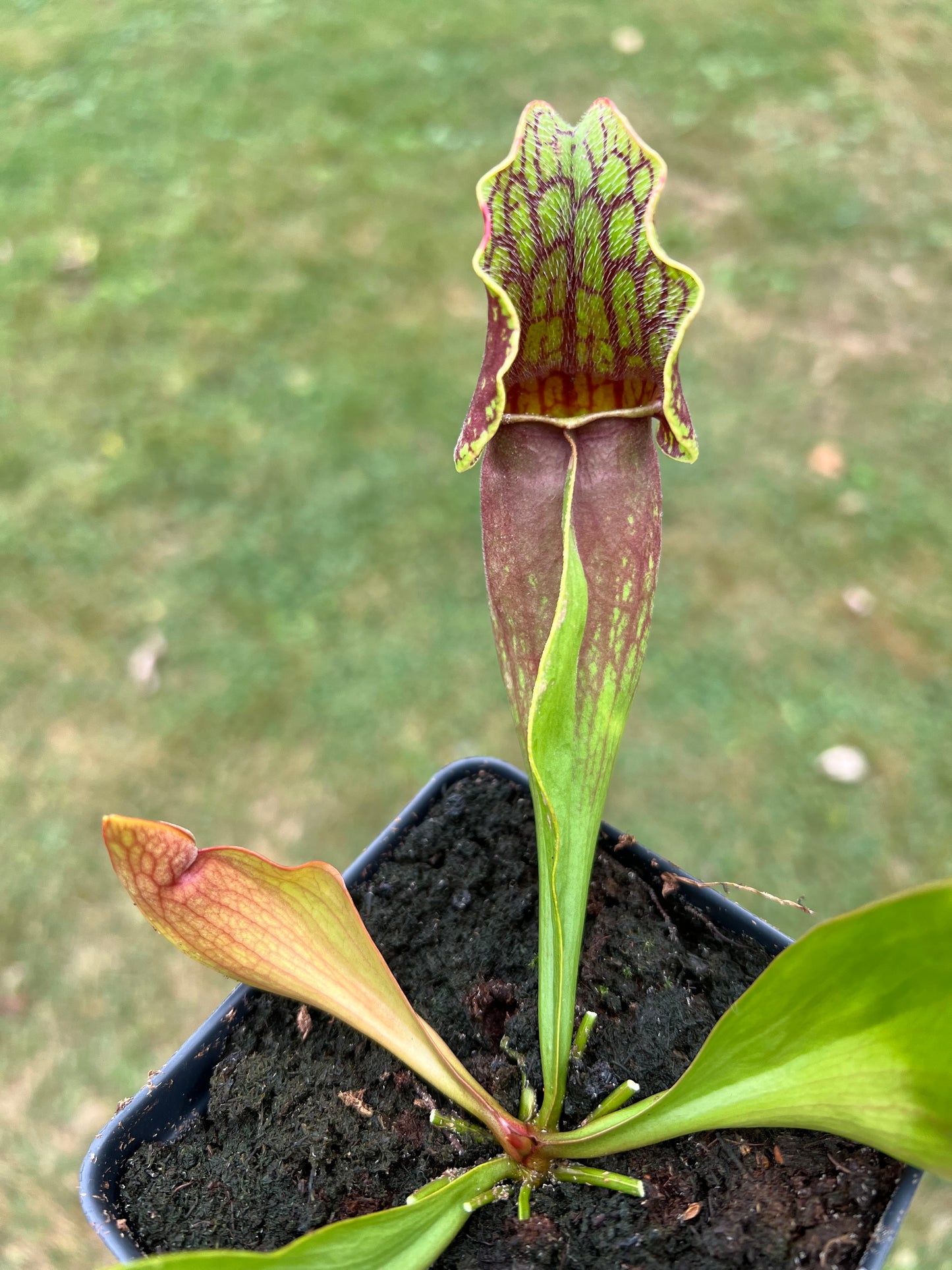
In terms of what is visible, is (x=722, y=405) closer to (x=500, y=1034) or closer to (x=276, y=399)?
(x=276, y=399)

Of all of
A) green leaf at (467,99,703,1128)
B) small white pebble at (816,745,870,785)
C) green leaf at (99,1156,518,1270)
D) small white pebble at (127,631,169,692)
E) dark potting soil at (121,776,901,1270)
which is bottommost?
small white pebble at (816,745,870,785)

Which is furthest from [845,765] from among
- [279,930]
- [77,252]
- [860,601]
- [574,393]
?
[77,252]

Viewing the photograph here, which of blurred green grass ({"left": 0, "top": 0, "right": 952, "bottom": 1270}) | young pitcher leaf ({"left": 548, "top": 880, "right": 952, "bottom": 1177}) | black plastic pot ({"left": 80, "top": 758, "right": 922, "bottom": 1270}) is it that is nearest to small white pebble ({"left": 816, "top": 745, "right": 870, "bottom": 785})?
blurred green grass ({"left": 0, "top": 0, "right": 952, "bottom": 1270})

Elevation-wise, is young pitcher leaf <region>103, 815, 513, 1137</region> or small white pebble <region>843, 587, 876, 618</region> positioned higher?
young pitcher leaf <region>103, 815, 513, 1137</region>

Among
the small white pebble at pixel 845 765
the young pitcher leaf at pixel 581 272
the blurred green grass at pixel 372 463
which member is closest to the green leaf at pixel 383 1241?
the young pitcher leaf at pixel 581 272

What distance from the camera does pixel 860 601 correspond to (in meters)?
1.08

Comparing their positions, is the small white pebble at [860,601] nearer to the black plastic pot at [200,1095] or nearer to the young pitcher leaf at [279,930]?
the black plastic pot at [200,1095]

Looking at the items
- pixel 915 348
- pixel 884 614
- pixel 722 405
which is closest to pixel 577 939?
pixel 884 614

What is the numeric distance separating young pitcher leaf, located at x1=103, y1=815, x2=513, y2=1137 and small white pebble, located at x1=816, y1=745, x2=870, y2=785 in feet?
2.17

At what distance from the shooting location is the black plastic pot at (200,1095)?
397mm

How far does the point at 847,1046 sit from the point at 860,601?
82cm

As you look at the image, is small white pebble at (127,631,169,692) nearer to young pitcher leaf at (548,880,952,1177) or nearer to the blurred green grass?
the blurred green grass

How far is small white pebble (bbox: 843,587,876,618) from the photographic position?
42.6 inches

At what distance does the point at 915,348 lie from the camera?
1275 mm
